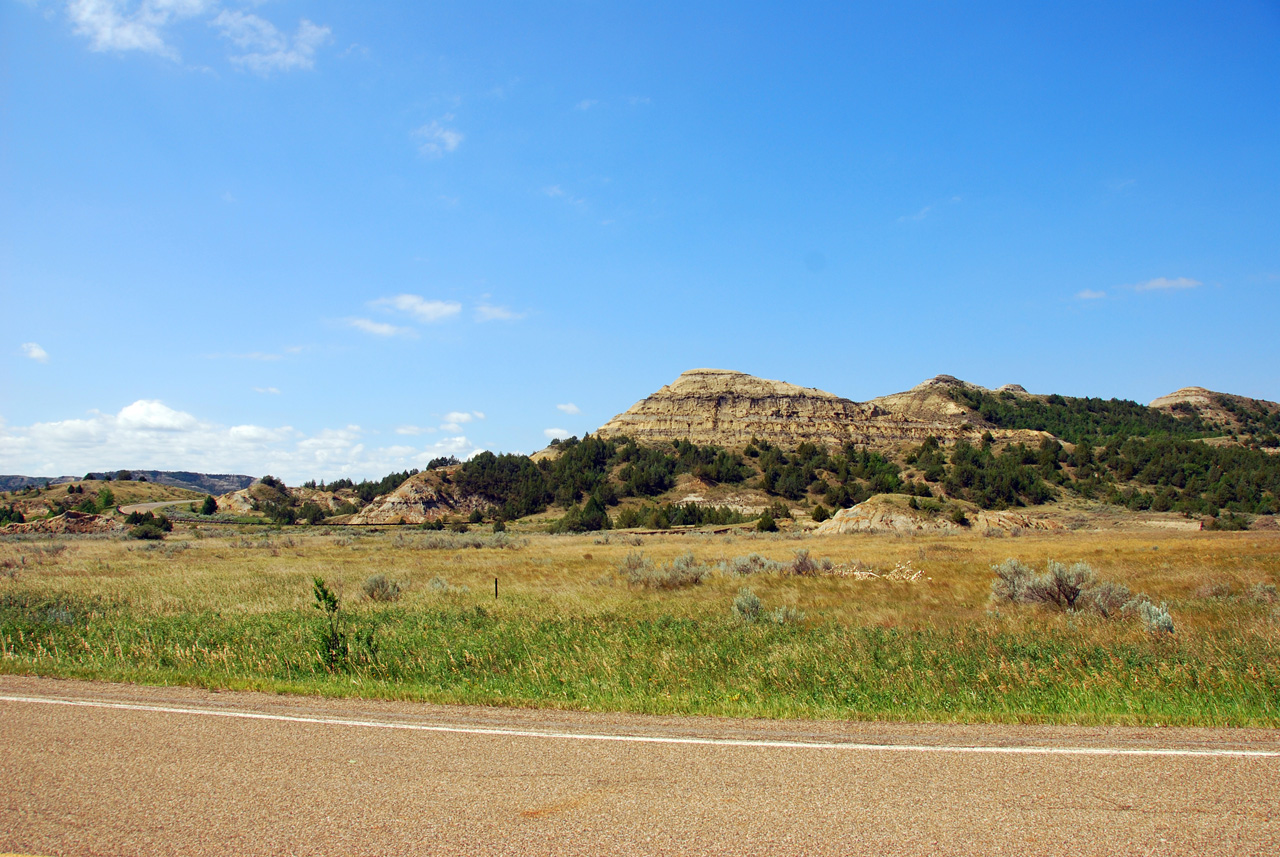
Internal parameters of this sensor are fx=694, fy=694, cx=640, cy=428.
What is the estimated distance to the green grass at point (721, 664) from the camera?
793 centimetres

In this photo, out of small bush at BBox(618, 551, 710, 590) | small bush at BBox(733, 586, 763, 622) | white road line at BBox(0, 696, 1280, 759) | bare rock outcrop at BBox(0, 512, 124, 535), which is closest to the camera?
white road line at BBox(0, 696, 1280, 759)

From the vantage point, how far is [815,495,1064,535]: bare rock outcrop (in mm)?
53812

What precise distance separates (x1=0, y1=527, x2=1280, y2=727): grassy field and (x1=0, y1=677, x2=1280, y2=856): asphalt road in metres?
1.20

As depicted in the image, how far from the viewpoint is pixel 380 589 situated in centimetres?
2011

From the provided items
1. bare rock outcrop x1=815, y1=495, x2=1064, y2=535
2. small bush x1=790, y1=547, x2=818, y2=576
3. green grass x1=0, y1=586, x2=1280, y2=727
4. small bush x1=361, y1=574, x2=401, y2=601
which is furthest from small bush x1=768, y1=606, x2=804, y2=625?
bare rock outcrop x1=815, y1=495, x2=1064, y2=535

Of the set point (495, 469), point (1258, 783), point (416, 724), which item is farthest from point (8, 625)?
point (495, 469)

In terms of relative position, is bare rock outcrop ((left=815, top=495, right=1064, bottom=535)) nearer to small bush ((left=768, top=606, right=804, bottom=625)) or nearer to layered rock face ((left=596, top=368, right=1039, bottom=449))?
small bush ((left=768, top=606, right=804, bottom=625))

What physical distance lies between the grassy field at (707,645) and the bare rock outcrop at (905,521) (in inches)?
1200

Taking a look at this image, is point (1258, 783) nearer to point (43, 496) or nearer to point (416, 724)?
point (416, 724)

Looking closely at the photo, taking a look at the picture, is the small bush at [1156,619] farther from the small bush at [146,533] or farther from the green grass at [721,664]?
the small bush at [146,533]

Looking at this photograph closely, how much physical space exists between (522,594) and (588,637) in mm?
8578

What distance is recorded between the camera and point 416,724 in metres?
7.23

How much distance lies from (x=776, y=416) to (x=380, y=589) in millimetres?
118898

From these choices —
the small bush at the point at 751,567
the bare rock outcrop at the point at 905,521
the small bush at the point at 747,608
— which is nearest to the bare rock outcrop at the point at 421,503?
the bare rock outcrop at the point at 905,521
